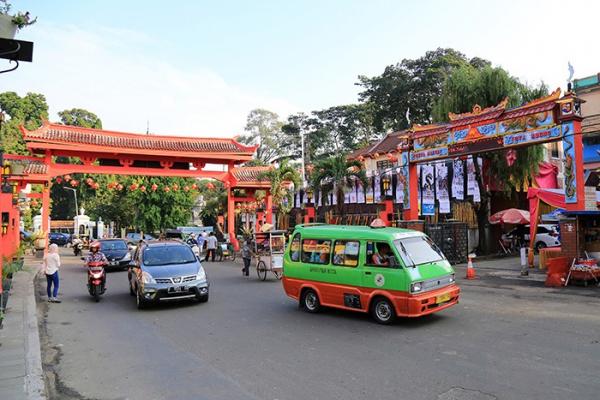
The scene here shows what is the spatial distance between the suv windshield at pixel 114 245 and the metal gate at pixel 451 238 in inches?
555

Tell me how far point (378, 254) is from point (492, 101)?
52.3ft

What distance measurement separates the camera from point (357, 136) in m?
55.6

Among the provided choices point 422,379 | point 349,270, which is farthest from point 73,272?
point 422,379

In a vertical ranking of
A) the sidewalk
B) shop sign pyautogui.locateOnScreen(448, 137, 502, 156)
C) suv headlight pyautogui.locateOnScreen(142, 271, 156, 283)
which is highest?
shop sign pyautogui.locateOnScreen(448, 137, 502, 156)

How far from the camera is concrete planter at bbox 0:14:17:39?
5266 millimetres

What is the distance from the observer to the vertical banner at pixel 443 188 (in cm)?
2286

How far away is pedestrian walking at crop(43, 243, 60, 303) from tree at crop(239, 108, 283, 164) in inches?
1968

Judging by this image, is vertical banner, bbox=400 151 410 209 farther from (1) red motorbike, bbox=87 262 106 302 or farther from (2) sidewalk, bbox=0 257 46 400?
(2) sidewalk, bbox=0 257 46 400

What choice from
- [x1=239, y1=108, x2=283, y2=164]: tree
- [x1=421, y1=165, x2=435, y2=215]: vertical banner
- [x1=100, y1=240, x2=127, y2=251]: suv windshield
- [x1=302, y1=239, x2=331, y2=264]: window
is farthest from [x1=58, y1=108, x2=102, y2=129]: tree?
[x1=302, y1=239, x2=331, y2=264]: window

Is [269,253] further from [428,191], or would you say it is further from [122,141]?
[122,141]

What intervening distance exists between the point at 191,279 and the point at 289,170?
18073 millimetres

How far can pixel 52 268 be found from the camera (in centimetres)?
1170

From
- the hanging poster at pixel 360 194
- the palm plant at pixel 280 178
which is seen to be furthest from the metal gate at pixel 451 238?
the palm plant at pixel 280 178

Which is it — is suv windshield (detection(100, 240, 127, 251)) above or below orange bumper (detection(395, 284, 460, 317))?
above
